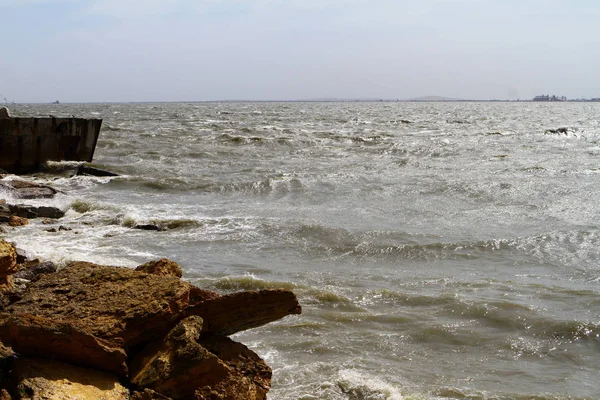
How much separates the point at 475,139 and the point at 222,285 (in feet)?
101

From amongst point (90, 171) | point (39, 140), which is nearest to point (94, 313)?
point (90, 171)

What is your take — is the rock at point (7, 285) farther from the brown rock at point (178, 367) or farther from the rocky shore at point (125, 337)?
the brown rock at point (178, 367)

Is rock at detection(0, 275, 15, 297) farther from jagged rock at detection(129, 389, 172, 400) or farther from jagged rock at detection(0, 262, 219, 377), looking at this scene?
jagged rock at detection(129, 389, 172, 400)

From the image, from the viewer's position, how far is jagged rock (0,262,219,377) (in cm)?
425

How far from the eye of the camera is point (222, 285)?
837 centimetres

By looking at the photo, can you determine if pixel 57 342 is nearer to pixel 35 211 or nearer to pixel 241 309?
pixel 241 309

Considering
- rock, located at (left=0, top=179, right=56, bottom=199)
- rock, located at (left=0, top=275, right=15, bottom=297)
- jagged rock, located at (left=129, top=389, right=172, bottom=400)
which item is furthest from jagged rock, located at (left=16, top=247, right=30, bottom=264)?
rock, located at (left=0, top=179, right=56, bottom=199)

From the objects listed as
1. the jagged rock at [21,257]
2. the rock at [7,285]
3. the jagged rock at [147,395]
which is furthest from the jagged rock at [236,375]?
the jagged rock at [21,257]

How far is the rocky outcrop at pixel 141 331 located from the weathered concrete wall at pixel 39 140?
44.3 feet

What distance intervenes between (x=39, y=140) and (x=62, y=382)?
15.4 meters

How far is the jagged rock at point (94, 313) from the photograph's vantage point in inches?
167

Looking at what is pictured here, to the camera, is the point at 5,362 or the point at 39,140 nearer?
the point at 5,362

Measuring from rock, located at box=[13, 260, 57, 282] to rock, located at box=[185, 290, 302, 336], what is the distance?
247 cm

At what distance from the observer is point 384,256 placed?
10.3 m
